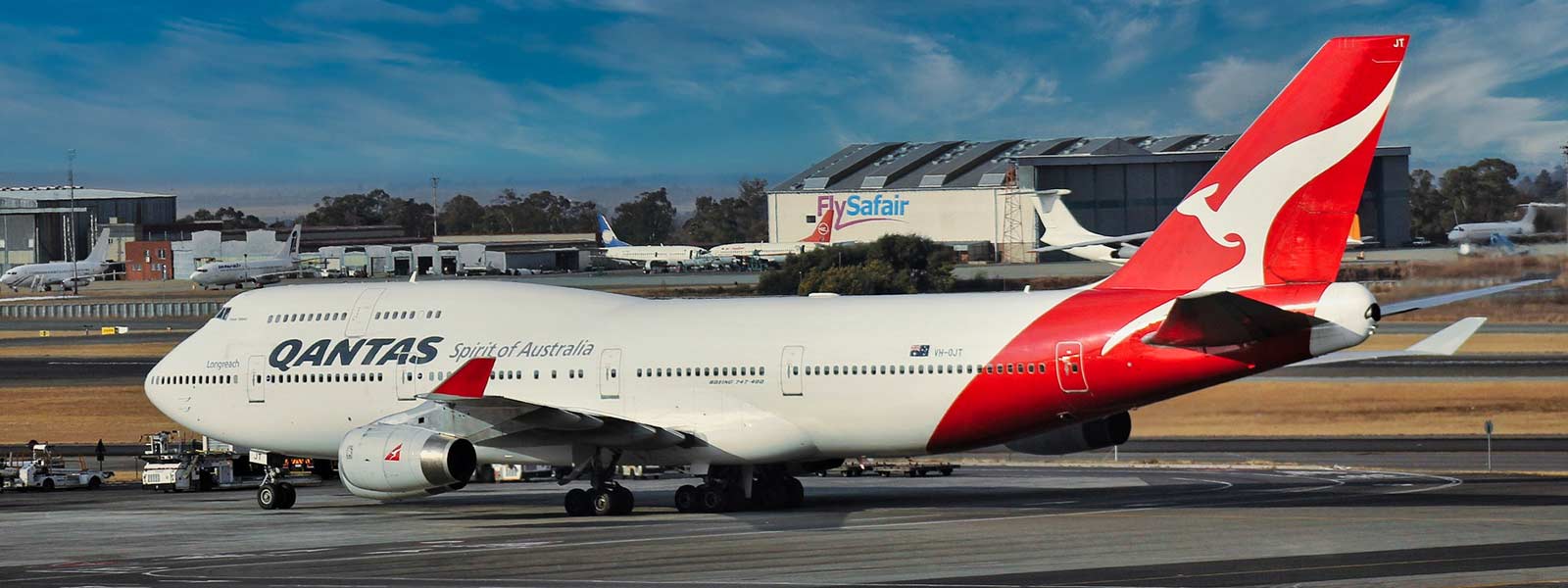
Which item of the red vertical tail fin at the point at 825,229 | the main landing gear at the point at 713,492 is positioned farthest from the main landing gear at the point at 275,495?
the red vertical tail fin at the point at 825,229

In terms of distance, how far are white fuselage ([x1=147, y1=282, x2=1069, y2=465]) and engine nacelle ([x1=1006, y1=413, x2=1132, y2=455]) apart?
259 centimetres

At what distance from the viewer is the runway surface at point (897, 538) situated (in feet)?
70.6

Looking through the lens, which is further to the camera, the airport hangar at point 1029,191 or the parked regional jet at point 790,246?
the parked regional jet at point 790,246

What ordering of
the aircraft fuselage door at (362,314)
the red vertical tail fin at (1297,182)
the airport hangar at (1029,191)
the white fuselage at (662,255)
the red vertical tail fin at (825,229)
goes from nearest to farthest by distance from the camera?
the red vertical tail fin at (1297,182)
the aircraft fuselage door at (362,314)
the airport hangar at (1029,191)
the red vertical tail fin at (825,229)
the white fuselage at (662,255)

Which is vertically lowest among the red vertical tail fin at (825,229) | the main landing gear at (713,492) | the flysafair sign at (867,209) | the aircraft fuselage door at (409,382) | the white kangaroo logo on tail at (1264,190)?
the main landing gear at (713,492)

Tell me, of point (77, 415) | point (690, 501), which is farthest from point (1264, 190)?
point (77, 415)

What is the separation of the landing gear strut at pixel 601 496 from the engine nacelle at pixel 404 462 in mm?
2565

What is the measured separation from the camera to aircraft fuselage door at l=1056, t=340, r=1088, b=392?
1081 inches

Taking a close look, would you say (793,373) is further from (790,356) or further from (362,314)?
(362,314)

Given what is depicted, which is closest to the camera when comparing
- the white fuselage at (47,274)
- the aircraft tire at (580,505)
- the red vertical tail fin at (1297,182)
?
the red vertical tail fin at (1297,182)

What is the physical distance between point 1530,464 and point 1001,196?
7143 cm

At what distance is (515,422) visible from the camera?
3009cm

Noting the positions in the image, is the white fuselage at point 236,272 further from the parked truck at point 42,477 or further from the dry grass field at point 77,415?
the parked truck at point 42,477

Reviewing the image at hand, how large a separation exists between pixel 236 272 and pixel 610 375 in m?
84.9
